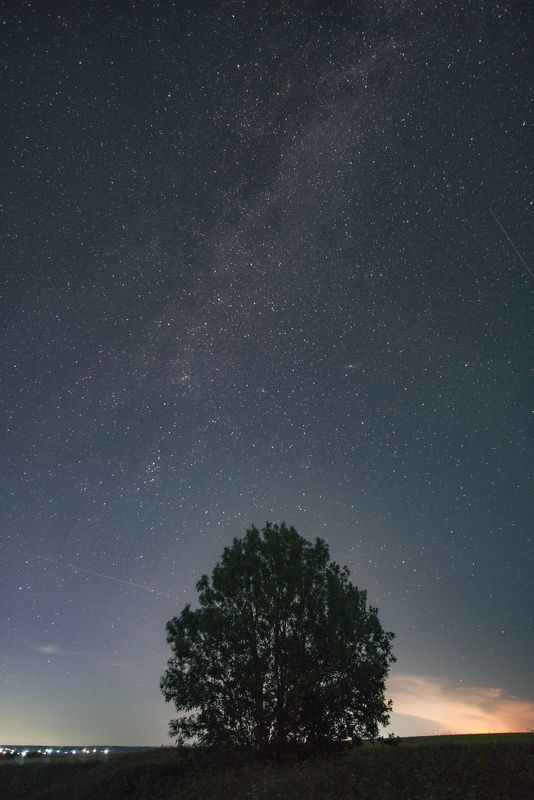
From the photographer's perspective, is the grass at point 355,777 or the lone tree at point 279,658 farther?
the lone tree at point 279,658

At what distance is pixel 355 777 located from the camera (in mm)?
17969

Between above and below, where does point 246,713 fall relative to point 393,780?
above

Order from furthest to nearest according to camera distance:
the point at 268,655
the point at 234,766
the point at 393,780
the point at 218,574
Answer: the point at 218,574 < the point at 268,655 < the point at 234,766 < the point at 393,780

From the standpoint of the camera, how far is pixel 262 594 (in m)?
24.2

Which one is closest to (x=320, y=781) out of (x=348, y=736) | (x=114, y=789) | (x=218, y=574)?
(x=348, y=736)

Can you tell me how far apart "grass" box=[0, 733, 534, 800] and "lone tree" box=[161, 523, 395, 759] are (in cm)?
139

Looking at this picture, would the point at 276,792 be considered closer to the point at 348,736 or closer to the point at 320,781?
the point at 320,781

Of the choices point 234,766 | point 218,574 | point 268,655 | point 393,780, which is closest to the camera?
point 393,780

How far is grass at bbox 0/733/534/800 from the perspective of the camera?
1562 centimetres

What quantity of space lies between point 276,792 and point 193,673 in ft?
22.4

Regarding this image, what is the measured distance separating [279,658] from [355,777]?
5.82m

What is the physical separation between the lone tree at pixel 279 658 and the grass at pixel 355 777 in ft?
4.55

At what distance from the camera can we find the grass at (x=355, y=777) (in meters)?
15.6

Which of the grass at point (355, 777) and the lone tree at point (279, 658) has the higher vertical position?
the lone tree at point (279, 658)
